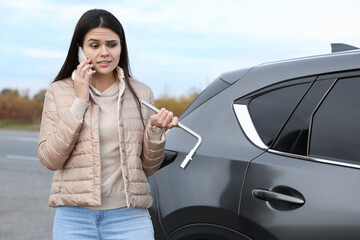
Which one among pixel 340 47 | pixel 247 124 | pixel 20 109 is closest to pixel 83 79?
pixel 247 124

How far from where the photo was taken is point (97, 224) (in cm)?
210

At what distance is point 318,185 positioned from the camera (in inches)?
79.8

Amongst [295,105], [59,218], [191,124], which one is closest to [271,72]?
[295,105]

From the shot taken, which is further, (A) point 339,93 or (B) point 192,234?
(B) point 192,234

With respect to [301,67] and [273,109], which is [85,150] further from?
[301,67]

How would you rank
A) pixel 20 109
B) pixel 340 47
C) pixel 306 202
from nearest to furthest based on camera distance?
pixel 306 202 → pixel 340 47 → pixel 20 109

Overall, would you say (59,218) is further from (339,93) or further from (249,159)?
(339,93)

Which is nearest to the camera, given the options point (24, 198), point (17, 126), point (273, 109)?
point (273, 109)

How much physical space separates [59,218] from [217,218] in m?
0.68

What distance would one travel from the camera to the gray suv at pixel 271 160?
2.02 m

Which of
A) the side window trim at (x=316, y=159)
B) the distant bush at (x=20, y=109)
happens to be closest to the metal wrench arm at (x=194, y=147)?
the side window trim at (x=316, y=159)

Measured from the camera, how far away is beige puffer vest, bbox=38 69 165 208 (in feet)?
6.75

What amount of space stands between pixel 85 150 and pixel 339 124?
41.4 inches

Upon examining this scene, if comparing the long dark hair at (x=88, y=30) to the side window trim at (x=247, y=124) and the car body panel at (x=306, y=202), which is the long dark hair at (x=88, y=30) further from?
the car body panel at (x=306, y=202)
